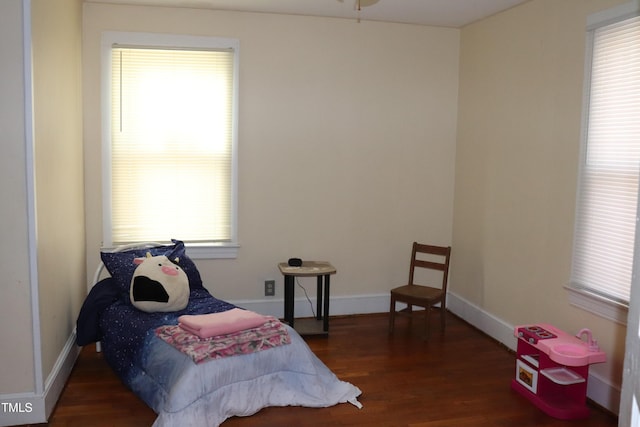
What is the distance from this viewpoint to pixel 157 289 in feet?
11.8

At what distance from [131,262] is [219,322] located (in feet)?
3.28

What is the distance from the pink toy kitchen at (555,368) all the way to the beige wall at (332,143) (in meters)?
1.75

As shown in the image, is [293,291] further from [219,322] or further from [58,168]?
[58,168]

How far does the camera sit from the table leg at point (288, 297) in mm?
4434

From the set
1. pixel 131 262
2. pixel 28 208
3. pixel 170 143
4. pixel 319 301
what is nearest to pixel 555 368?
pixel 319 301

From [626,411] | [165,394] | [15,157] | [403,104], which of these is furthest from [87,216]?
[626,411]

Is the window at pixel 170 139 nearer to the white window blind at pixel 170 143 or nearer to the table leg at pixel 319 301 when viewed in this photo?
the white window blind at pixel 170 143

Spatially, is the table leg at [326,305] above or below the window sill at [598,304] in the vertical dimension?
below

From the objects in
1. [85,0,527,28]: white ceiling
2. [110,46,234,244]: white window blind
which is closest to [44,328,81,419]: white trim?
[110,46,234,244]: white window blind

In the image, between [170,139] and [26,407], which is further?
[170,139]

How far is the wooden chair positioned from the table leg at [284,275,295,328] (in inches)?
32.6

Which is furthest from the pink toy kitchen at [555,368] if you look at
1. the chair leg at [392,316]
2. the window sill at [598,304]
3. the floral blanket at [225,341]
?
the floral blanket at [225,341]

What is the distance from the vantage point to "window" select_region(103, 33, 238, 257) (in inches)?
173

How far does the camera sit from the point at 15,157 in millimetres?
2842
